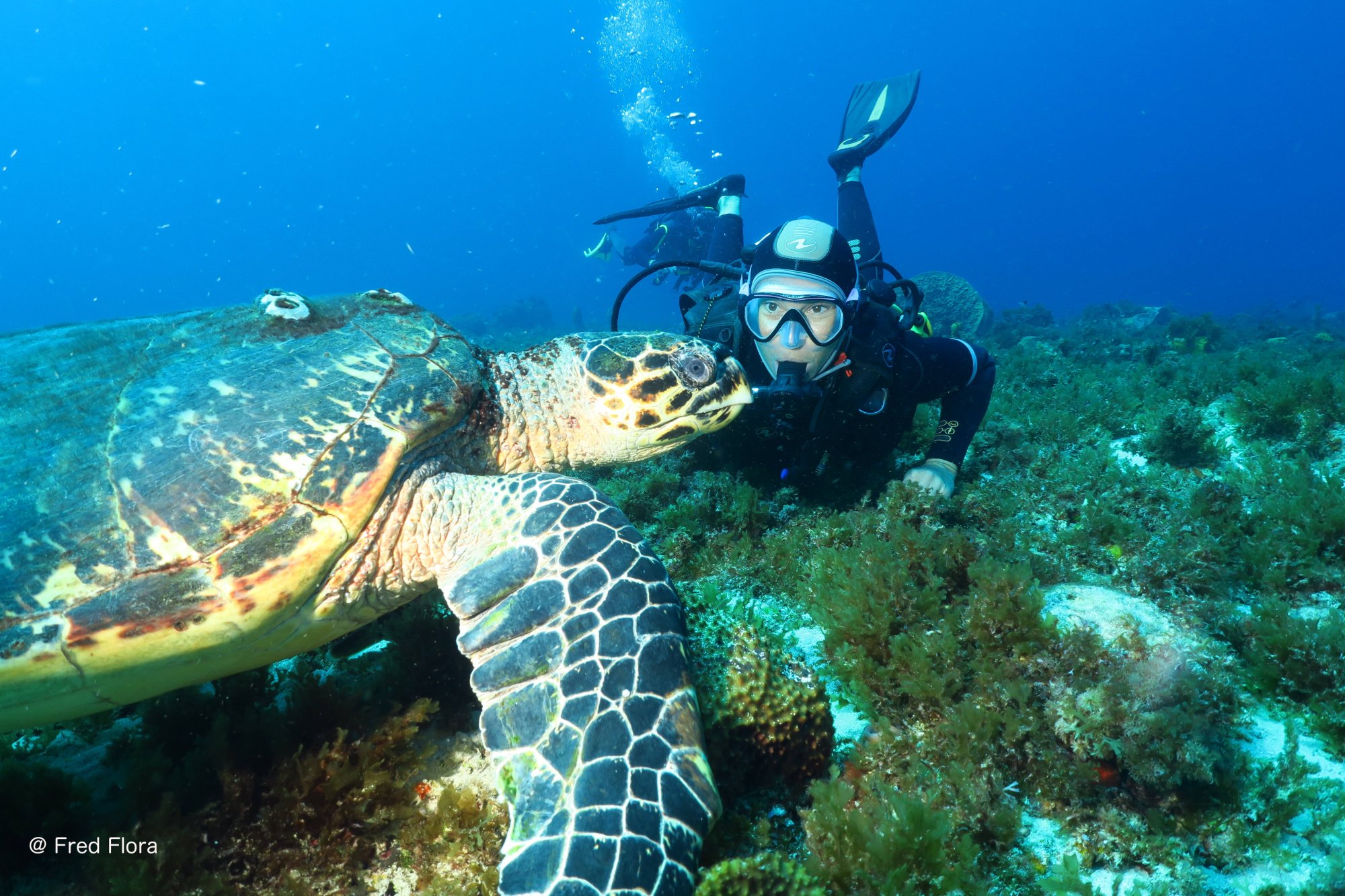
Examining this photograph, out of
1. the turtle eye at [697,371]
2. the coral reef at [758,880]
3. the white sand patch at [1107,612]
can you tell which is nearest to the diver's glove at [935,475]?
the white sand patch at [1107,612]

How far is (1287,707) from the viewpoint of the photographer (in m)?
2.00

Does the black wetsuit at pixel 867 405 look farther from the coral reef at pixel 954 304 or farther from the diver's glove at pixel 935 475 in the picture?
the coral reef at pixel 954 304

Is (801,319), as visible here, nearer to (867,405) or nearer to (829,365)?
(829,365)

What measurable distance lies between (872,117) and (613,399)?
10.8 metres

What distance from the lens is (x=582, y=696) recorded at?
1.70 metres

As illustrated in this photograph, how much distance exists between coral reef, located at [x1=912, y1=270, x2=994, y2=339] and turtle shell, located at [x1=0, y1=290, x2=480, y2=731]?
13.7m

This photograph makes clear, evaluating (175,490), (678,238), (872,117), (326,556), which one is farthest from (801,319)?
(678,238)

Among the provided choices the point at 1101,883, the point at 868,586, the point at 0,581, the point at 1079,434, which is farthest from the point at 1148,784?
the point at 1079,434

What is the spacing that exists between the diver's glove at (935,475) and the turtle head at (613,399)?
52.4 inches

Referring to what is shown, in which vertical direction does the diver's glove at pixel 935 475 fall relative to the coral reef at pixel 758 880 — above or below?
below

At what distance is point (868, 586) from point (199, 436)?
2.76m

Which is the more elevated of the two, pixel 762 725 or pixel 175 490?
pixel 175 490

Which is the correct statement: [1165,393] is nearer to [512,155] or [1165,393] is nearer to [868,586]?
[868,586]

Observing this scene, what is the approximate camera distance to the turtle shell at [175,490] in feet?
5.88
